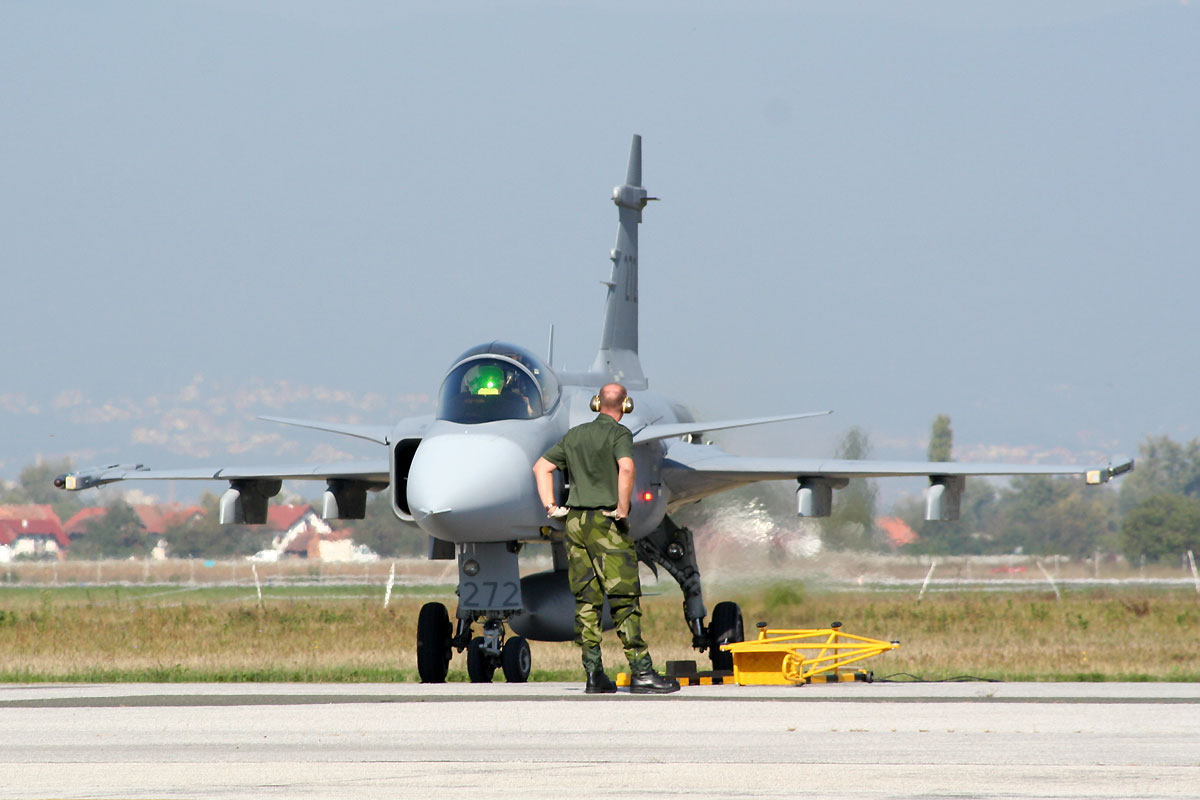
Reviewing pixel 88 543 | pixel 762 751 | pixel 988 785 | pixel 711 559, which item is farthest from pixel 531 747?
pixel 88 543

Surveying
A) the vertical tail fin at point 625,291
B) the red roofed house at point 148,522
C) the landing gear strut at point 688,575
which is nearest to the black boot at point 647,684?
the landing gear strut at point 688,575

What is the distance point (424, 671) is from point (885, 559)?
9.84 metres

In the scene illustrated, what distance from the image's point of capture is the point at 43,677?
15766 mm

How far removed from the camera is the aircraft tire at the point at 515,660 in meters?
14.6

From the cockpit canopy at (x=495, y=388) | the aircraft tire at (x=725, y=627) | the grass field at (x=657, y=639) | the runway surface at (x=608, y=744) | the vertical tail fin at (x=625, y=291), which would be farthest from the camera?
the vertical tail fin at (x=625, y=291)

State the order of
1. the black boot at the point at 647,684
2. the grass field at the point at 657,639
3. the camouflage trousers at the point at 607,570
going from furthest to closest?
the grass field at the point at 657,639 → the black boot at the point at 647,684 → the camouflage trousers at the point at 607,570

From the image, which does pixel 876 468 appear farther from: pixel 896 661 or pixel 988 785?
pixel 988 785

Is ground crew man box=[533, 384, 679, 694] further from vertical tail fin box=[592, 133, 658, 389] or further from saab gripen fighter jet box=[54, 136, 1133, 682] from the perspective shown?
vertical tail fin box=[592, 133, 658, 389]

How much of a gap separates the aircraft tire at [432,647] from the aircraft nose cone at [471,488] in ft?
5.67

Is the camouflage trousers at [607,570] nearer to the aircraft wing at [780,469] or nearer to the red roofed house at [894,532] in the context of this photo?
the aircraft wing at [780,469]

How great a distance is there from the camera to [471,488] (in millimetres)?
13672

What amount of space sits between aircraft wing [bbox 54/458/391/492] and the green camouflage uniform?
5.94 meters

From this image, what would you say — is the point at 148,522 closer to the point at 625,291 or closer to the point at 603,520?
the point at 625,291

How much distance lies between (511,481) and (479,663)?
65.7 inches
